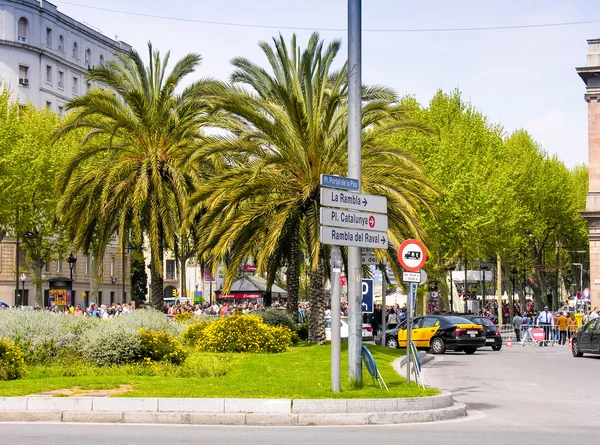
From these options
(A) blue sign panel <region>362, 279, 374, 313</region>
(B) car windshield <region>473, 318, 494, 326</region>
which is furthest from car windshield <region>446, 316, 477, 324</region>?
(A) blue sign panel <region>362, 279, 374, 313</region>

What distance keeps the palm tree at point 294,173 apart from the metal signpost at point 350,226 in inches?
342

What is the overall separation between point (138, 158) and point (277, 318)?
6.73 m

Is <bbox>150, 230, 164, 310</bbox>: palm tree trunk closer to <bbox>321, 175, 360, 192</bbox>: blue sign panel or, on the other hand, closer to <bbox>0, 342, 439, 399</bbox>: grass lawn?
<bbox>0, 342, 439, 399</bbox>: grass lawn

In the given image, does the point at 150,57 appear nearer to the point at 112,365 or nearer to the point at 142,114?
the point at 142,114

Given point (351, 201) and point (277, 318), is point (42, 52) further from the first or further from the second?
point (351, 201)

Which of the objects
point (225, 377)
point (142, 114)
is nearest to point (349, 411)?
point (225, 377)

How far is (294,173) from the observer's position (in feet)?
88.9

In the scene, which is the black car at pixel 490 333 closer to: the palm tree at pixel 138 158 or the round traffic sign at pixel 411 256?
the palm tree at pixel 138 158

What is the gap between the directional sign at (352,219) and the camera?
50.2 feet

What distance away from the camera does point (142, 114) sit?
30.9 metres

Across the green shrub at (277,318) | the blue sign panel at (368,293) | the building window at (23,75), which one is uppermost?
the building window at (23,75)

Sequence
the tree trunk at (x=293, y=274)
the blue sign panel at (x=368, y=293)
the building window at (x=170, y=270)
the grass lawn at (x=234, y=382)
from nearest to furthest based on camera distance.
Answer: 1. the grass lawn at (x=234, y=382)
2. the tree trunk at (x=293, y=274)
3. the blue sign panel at (x=368, y=293)
4. the building window at (x=170, y=270)

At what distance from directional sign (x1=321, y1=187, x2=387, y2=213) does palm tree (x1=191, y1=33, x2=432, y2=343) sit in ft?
28.5

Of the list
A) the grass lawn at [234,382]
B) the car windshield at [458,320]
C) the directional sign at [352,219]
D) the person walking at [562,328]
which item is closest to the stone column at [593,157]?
the person walking at [562,328]
